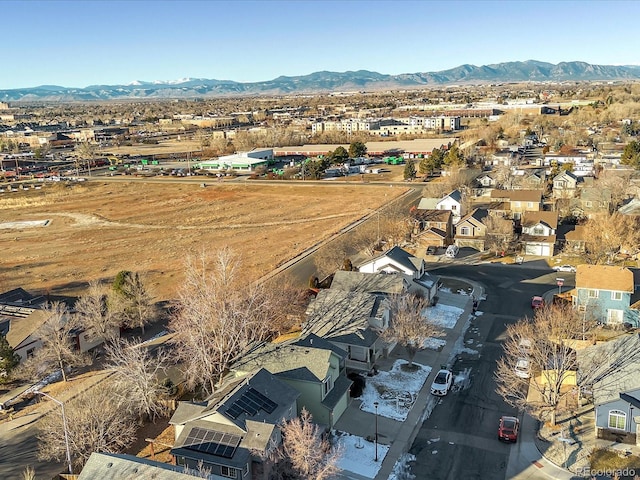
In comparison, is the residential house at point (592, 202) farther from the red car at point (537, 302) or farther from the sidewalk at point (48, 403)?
the sidewalk at point (48, 403)

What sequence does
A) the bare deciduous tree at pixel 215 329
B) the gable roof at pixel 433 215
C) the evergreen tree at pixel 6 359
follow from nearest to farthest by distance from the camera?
1. the bare deciduous tree at pixel 215 329
2. the evergreen tree at pixel 6 359
3. the gable roof at pixel 433 215

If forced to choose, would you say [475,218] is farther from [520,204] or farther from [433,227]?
[520,204]

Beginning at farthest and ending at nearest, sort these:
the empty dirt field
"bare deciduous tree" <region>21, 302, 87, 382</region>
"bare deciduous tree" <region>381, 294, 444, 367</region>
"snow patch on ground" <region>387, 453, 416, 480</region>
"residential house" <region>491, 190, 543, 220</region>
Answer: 1. "residential house" <region>491, 190, 543, 220</region>
2. the empty dirt field
3. "bare deciduous tree" <region>21, 302, 87, 382</region>
4. "bare deciduous tree" <region>381, 294, 444, 367</region>
5. "snow patch on ground" <region>387, 453, 416, 480</region>

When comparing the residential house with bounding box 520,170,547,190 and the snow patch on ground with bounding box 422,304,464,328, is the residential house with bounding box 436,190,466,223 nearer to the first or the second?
the residential house with bounding box 520,170,547,190

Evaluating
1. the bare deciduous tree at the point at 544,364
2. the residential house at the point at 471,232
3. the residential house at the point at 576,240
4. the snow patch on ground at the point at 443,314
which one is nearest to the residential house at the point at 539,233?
the residential house at the point at 576,240

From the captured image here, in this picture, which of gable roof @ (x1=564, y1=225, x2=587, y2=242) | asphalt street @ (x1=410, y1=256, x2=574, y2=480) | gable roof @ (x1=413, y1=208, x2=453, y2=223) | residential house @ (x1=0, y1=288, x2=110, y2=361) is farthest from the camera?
gable roof @ (x1=413, y1=208, x2=453, y2=223)

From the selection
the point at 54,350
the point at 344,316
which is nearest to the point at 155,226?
the point at 54,350

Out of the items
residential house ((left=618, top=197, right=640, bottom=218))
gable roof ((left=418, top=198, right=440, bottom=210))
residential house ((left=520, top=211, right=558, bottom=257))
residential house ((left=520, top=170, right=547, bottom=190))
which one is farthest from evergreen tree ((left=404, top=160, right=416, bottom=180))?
residential house ((left=520, top=211, right=558, bottom=257))

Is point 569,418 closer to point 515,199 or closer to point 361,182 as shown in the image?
point 515,199
